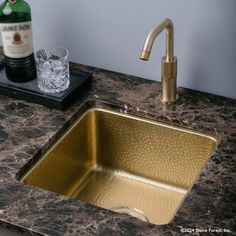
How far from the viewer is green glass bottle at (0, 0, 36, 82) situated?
130 cm

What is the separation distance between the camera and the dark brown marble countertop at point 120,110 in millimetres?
998

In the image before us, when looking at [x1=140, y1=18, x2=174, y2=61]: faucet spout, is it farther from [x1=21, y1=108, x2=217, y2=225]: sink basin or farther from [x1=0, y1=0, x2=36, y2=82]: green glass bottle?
[x1=0, y1=0, x2=36, y2=82]: green glass bottle

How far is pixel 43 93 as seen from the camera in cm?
135

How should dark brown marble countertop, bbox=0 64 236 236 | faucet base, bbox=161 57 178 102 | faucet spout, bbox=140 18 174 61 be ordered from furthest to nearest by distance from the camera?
faucet base, bbox=161 57 178 102 < faucet spout, bbox=140 18 174 61 < dark brown marble countertop, bbox=0 64 236 236

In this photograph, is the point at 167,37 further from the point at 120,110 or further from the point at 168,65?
the point at 120,110

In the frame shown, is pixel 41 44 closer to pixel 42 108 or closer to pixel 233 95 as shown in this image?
pixel 42 108

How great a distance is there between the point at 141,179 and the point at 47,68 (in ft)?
1.31

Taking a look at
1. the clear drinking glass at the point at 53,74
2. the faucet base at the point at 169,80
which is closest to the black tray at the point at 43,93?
the clear drinking glass at the point at 53,74

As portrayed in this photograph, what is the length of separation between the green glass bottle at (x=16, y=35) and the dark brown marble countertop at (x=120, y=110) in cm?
10

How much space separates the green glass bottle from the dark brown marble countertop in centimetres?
10

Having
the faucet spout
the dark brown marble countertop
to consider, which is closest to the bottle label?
the dark brown marble countertop

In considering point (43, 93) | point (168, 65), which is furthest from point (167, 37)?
point (43, 93)

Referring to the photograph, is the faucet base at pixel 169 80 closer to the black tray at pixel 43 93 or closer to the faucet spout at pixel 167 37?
the faucet spout at pixel 167 37

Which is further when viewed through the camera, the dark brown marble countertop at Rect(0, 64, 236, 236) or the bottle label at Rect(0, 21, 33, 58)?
the bottle label at Rect(0, 21, 33, 58)
